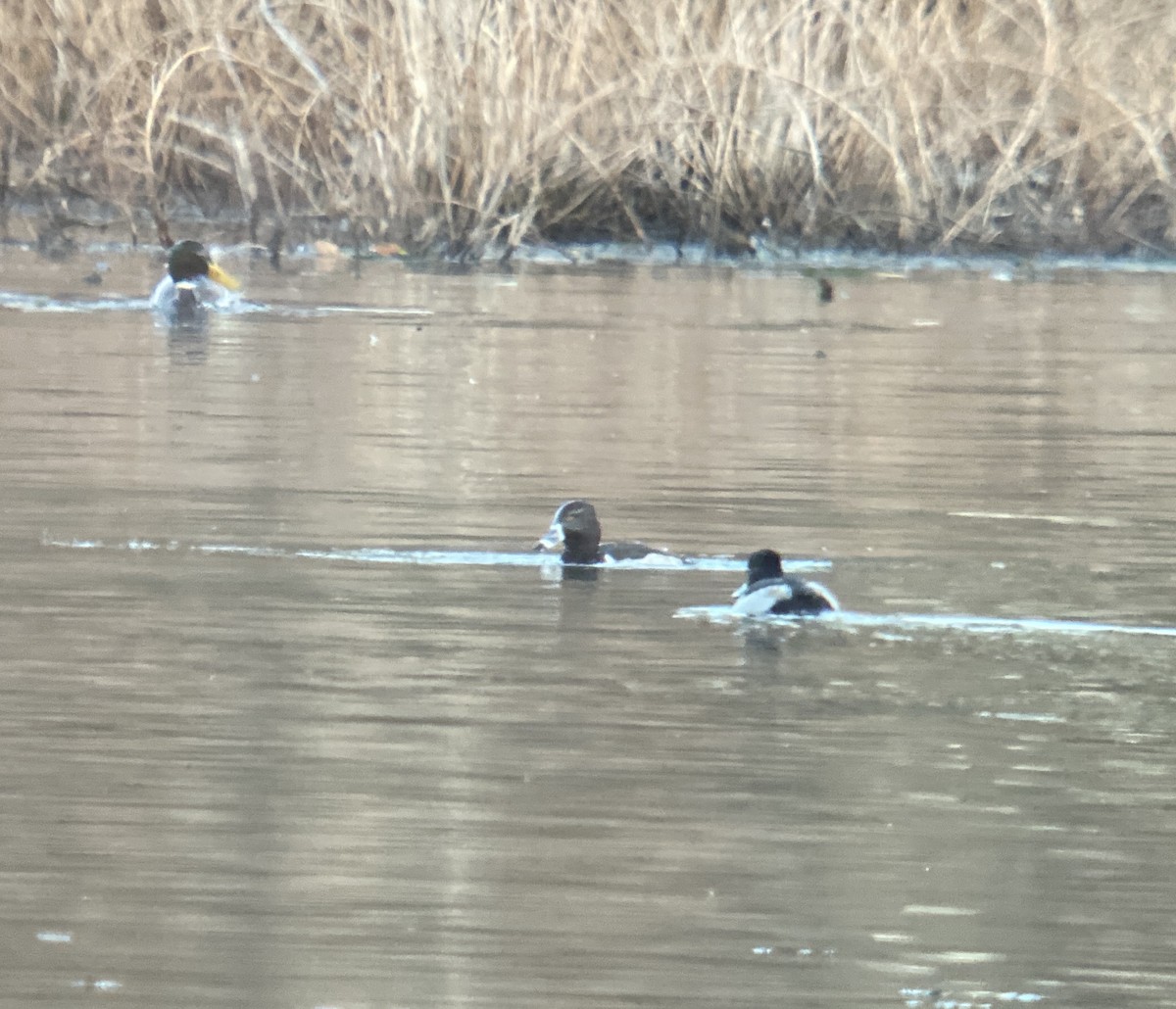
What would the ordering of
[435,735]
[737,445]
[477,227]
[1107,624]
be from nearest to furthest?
1. [435,735]
2. [1107,624]
3. [737,445]
4. [477,227]

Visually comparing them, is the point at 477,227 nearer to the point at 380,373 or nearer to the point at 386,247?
the point at 386,247

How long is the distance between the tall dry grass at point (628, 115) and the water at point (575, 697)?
6.87 meters

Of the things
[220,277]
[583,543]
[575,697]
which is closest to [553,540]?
[583,543]

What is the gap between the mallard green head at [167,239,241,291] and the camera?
50.2ft

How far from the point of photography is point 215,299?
52.0 feet

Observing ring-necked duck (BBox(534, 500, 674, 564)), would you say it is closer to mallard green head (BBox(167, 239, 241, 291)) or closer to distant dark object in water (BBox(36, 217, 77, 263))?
mallard green head (BBox(167, 239, 241, 291))

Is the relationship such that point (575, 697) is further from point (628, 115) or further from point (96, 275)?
point (628, 115)

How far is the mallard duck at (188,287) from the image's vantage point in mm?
15398

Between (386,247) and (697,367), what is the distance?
22.7ft

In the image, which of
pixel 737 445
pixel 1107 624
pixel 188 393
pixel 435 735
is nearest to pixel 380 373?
pixel 188 393

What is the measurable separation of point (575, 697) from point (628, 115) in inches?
549

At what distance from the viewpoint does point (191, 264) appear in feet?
51.2

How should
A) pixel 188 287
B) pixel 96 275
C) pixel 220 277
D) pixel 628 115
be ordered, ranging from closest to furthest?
pixel 188 287 → pixel 220 277 → pixel 96 275 → pixel 628 115

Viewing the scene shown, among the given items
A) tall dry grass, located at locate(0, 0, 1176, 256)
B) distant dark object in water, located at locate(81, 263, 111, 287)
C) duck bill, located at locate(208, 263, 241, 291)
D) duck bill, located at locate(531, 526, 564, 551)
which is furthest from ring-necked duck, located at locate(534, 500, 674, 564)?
tall dry grass, located at locate(0, 0, 1176, 256)
